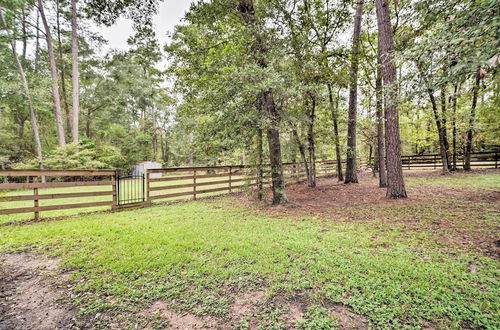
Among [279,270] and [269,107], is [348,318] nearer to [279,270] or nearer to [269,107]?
[279,270]

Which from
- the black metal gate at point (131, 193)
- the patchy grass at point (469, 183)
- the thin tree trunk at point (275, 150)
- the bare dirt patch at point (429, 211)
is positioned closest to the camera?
the bare dirt patch at point (429, 211)

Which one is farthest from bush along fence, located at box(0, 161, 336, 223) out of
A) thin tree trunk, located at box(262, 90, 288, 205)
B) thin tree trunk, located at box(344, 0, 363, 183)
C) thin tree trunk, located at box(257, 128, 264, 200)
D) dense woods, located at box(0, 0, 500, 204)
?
thin tree trunk, located at box(344, 0, 363, 183)

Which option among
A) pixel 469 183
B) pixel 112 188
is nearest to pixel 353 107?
pixel 469 183

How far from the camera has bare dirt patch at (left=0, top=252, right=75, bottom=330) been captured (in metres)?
2.00

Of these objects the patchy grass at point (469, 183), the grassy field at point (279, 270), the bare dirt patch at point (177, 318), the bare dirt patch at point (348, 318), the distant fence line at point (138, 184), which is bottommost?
the bare dirt patch at point (177, 318)

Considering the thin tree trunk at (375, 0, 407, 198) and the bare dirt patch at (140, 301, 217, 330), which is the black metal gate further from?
the thin tree trunk at (375, 0, 407, 198)

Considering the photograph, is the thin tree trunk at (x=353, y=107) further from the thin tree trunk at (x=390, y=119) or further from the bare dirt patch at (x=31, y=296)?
the bare dirt patch at (x=31, y=296)

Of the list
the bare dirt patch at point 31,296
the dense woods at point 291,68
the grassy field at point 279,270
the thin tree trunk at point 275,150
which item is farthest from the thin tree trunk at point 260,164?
the bare dirt patch at point 31,296

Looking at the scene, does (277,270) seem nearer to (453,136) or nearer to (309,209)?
(309,209)

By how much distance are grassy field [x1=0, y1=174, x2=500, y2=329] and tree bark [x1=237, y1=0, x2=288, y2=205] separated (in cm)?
185

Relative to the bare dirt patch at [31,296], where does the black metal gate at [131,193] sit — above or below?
above

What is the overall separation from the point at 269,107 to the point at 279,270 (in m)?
4.41

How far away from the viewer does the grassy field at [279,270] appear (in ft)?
6.40

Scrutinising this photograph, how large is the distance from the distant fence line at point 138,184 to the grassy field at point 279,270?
93 centimetres
